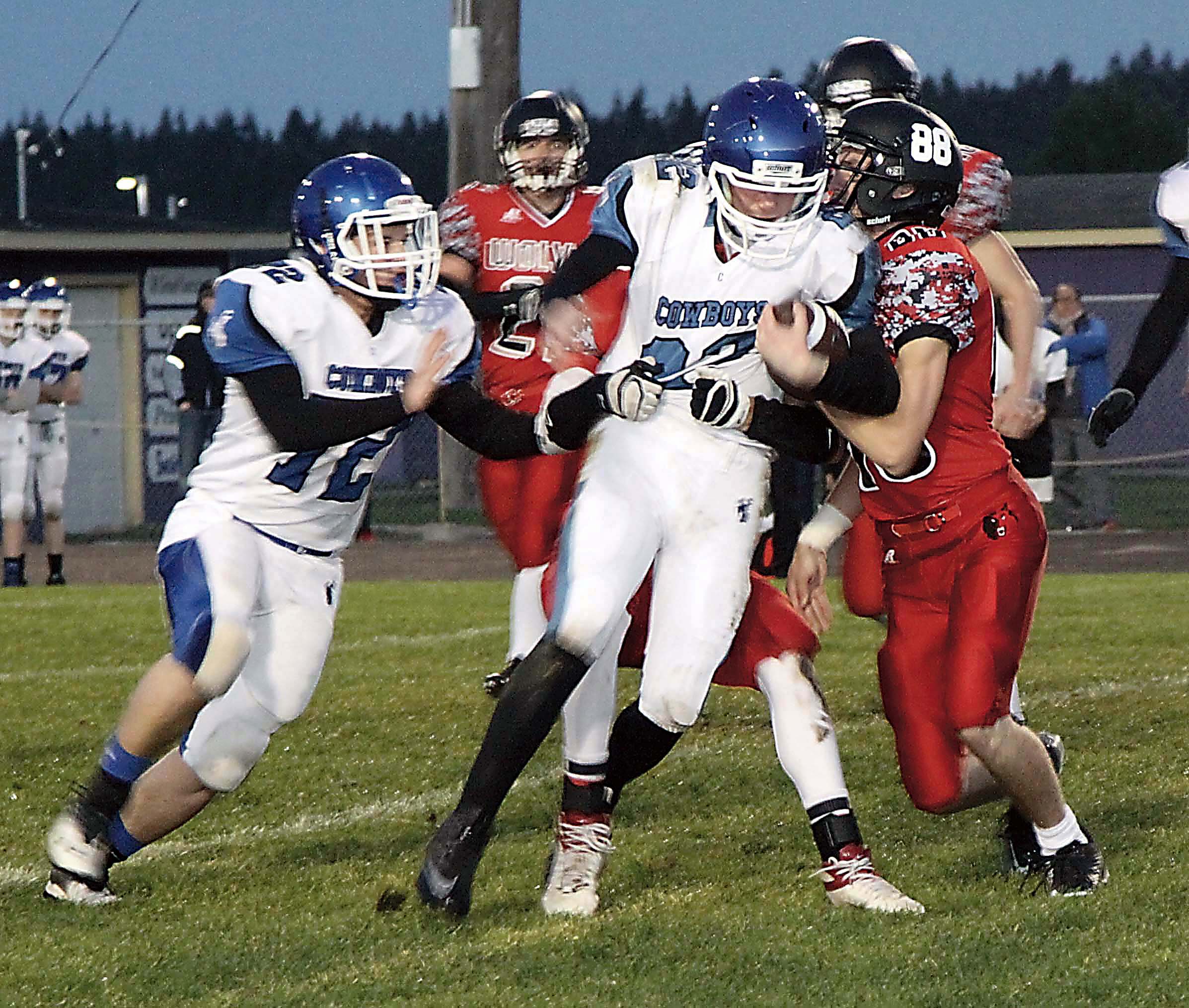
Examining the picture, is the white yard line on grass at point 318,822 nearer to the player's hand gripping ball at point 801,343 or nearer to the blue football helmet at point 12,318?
the player's hand gripping ball at point 801,343

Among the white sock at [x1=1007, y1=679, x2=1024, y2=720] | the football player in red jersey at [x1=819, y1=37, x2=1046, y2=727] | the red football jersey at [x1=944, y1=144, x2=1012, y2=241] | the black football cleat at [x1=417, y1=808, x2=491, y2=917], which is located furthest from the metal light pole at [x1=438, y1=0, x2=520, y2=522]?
the black football cleat at [x1=417, y1=808, x2=491, y2=917]

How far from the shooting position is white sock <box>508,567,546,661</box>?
19.0 ft

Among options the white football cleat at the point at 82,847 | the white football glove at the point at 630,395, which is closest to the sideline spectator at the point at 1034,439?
the white football glove at the point at 630,395

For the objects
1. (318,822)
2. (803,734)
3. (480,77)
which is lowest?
(318,822)

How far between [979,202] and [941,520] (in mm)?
1353

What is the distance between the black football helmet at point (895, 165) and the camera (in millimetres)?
3932

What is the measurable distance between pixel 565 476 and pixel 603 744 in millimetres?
1921

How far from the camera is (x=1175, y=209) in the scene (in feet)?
17.6

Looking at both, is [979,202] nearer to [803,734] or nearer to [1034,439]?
[1034,439]

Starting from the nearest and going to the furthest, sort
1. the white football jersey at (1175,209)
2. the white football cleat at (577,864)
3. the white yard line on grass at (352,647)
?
the white football cleat at (577,864), the white football jersey at (1175,209), the white yard line on grass at (352,647)

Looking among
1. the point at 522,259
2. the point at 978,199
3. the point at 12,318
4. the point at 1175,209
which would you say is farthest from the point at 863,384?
the point at 12,318

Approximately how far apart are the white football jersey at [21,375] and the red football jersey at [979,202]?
7.22 m

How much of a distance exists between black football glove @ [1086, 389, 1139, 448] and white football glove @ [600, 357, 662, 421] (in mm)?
2002

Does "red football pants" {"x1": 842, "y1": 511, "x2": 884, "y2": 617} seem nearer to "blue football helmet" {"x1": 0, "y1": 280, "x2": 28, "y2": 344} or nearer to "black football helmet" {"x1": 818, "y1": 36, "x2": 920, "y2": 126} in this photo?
"black football helmet" {"x1": 818, "y1": 36, "x2": 920, "y2": 126}
